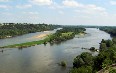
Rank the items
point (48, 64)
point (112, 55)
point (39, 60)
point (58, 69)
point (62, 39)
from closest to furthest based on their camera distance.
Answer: point (112, 55), point (58, 69), point (48, 64), point (39, 60), point (62, 39)

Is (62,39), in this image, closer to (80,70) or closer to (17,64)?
(17,64)

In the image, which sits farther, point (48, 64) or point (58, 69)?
point (48, 64)

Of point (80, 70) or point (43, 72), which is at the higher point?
point (80, 70)

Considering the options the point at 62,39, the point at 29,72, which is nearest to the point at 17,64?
the point at 29,72

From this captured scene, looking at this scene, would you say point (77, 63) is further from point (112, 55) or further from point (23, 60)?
point (23, 60)

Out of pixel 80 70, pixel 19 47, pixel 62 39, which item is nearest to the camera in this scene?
pixel 80 70

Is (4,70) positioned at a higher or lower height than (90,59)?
lower

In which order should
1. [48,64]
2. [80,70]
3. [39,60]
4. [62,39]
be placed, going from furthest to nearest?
[62,39] < [39,60] < [48,64] < [80,70]

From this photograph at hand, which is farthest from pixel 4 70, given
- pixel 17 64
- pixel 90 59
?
pixel 90 59

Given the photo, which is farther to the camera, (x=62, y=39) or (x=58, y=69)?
(x=62, y=39)
